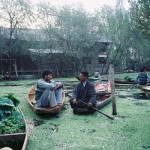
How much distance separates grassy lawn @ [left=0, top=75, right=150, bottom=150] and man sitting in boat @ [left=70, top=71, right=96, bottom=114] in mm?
252

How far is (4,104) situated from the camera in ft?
20.3

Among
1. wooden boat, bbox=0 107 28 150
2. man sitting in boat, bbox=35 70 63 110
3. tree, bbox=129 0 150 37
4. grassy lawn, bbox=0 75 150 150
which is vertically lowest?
grassy lawn, bbox=0 75 150 150

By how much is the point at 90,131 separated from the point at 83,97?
6.36ft

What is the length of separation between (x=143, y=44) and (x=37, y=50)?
14.5m

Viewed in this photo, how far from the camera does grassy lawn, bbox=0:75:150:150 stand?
208 inches

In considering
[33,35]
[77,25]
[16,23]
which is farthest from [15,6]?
[77,25]

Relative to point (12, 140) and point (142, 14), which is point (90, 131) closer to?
point (12, 140)

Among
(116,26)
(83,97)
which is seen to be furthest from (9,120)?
(116,26)

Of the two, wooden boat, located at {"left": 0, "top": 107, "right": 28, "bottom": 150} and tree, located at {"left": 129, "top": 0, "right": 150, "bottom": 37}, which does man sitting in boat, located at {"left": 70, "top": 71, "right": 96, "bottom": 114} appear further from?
tree, located at {"left": 129, "top": 0, "right": 150, "bottom": 37}

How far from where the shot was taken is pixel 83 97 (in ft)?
26.7

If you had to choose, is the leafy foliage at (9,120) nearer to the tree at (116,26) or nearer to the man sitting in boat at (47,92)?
the man sitting in boat at (47,92)

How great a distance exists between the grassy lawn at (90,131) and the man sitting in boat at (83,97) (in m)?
0.25

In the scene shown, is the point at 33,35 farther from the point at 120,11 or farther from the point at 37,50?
the point at 120,11

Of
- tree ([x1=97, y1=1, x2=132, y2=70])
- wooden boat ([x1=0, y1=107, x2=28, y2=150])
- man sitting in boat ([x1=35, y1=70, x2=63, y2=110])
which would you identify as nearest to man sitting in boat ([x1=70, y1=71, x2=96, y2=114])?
man sitting in boat ([x1=35, y1=70, x2=63, y2=110])
